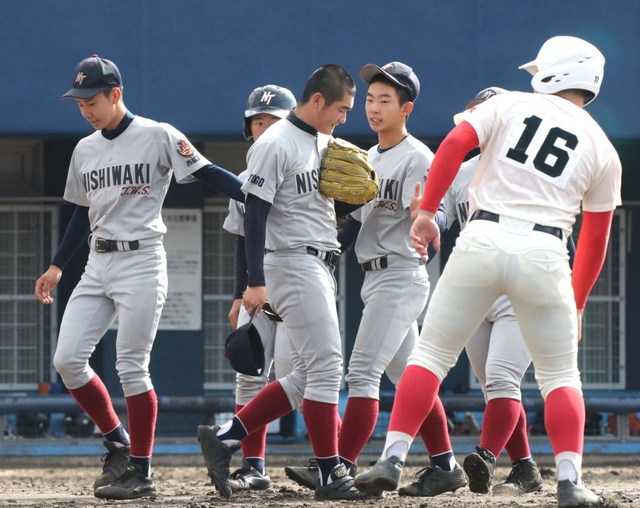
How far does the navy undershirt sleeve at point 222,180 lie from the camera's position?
5.61 m

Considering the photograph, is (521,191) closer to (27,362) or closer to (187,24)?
(187,24)

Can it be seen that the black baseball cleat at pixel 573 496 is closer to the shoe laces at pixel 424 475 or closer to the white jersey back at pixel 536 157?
the white jersey back at pixel 536 157

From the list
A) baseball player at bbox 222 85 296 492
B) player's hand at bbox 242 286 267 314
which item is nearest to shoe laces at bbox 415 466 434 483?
baseball player at bbox 222 85 296 492

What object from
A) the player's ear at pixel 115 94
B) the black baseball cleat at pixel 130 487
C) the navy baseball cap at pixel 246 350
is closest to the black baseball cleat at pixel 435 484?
the navy baseball cap at pixel 246 350

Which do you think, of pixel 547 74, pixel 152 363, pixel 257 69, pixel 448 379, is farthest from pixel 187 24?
pixel 547 74

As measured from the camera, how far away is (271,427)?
1020cm

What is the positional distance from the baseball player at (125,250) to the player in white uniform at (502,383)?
55.4 inches

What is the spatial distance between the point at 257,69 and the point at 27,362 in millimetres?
3166

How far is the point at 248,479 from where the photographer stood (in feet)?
19.8

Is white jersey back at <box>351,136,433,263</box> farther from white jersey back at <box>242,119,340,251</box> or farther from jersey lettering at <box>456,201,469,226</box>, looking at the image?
jersey lettering at <box>456,201,469,226</box>

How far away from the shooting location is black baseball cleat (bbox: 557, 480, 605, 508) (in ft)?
14.4

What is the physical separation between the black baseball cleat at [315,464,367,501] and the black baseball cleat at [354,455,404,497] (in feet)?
2.83

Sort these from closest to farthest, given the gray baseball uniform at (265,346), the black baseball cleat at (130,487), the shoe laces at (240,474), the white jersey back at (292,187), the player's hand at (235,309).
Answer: the white jersey back at (292,187), the black baseball cleat at (130,487), the shoe laces at (240,474), the gray baseball uniform at (265,346), the player's hand at (235,309)

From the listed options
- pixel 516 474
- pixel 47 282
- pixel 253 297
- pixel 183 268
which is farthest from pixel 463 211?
pixel 183 268
